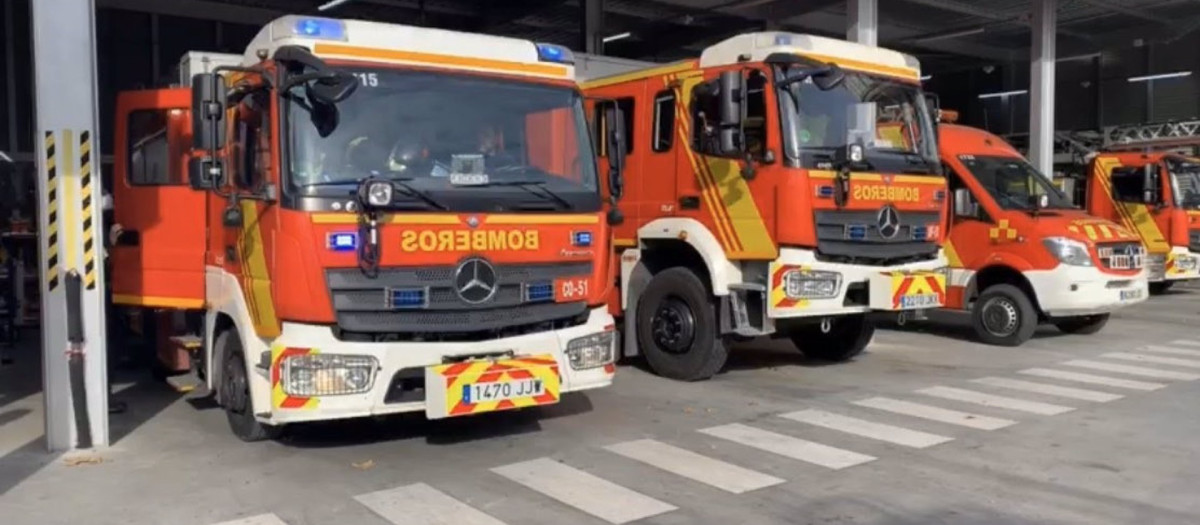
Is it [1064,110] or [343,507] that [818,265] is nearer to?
[343,507]

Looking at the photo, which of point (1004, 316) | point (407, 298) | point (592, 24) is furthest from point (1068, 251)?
point (592, 24)

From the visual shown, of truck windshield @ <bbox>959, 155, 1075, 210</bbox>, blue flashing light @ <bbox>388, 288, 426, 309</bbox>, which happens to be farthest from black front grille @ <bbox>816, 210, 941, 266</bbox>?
blue flashing light @ <bbox>388, 288, 426, 309</bbox>

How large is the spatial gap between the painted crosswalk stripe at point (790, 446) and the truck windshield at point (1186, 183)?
13221mm

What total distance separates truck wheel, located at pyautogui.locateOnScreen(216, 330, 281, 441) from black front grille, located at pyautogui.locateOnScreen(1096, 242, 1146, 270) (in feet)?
30.5

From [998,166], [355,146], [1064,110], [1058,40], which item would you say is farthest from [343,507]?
[1064,110]

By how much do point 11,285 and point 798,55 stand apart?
945cm

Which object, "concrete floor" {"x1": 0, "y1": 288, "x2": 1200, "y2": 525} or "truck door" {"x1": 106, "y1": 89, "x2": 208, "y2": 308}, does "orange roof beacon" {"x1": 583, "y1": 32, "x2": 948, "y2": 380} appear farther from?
"truck door" {"x1": 106, "y1": 89, "x2": 208, "y2": 308}

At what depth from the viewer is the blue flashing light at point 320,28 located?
613 cm

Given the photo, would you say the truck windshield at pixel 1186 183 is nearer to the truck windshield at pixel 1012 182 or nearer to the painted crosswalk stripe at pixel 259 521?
the truck windshield at pixel 1012 182

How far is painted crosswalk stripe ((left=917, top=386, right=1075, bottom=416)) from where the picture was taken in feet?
27.0

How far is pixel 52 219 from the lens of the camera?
21.8 ft

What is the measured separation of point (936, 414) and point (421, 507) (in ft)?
14.4

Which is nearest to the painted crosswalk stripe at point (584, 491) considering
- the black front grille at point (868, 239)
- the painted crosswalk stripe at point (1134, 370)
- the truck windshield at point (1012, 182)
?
the black front grille at point (868, 239)

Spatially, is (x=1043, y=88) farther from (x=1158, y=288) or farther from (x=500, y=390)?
(x=500, y=390)
